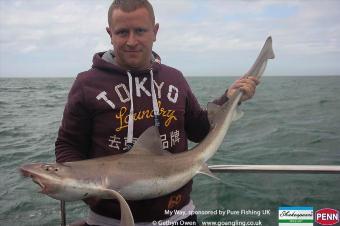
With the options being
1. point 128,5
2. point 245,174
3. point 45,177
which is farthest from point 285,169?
point 245,174

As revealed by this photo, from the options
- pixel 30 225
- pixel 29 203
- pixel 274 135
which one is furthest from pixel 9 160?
pixel 274 135

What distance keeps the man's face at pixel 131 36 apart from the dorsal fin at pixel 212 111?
2.52 feet

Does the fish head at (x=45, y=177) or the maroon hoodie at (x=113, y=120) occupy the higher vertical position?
the maroon hoodie at (x=113, y=120)

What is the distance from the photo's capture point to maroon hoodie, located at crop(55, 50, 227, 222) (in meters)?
2.76

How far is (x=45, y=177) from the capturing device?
7.18 feet

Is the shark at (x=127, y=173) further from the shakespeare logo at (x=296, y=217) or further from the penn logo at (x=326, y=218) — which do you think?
the penn logo at (x=326, y=218)

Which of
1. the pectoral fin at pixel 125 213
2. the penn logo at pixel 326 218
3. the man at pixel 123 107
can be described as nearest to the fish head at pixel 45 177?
the pectoral fin at pixel 125 213

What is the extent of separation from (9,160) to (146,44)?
944 cm

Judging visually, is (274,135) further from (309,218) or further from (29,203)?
(309,218)

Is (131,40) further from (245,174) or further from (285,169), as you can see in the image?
(245,174)

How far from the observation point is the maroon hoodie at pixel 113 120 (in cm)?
276

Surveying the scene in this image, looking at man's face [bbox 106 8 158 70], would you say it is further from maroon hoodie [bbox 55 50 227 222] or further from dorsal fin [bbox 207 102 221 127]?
dorsal fin [bbox 207 102 221 127]

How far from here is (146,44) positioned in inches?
114

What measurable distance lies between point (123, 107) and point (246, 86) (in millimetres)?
1132
